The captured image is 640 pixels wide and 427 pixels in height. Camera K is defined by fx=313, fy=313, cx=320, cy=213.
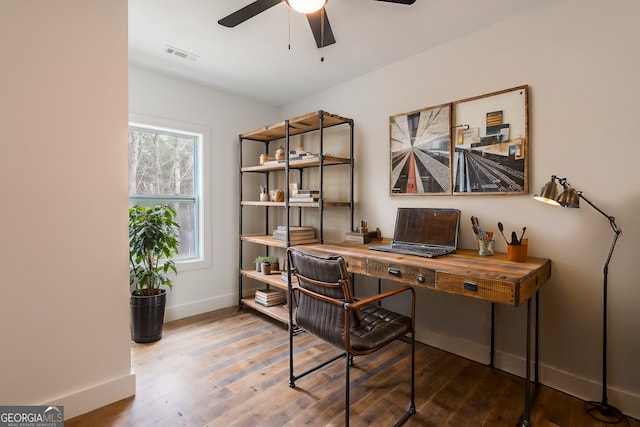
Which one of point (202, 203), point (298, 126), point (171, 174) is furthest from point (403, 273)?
point (171, 174)

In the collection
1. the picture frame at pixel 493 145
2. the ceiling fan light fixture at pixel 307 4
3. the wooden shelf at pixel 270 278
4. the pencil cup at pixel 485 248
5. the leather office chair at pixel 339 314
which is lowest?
the wooden shelf at pixel 270 278

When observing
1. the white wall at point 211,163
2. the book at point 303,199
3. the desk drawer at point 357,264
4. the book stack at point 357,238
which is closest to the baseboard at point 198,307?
the white wall at point 211,163

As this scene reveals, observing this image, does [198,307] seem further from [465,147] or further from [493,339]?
[465,147]

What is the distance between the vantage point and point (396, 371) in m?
2.27

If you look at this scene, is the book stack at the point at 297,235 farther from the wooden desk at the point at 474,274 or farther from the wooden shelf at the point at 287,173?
the wooden desk at the point at 474,274

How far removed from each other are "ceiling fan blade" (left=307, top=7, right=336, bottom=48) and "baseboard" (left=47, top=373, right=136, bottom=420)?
250 centimetres

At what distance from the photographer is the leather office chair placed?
63.1 inches

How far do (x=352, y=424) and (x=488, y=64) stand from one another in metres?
2.54

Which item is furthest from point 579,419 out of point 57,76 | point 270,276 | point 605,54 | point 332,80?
point 57,76

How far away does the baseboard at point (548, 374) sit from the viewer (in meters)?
1.80

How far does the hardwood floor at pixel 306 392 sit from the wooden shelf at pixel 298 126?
207 centimetres

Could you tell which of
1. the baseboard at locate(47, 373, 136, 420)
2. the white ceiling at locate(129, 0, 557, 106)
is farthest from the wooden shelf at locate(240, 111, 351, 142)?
the baseboard at locate(47, 373, 136, 420)

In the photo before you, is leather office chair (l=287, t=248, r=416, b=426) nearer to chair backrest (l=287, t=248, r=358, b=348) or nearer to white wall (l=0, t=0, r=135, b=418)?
chair backrest (l=287, t=248, r=358, b=348)

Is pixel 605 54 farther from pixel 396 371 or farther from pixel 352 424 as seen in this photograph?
pixel 352 424
